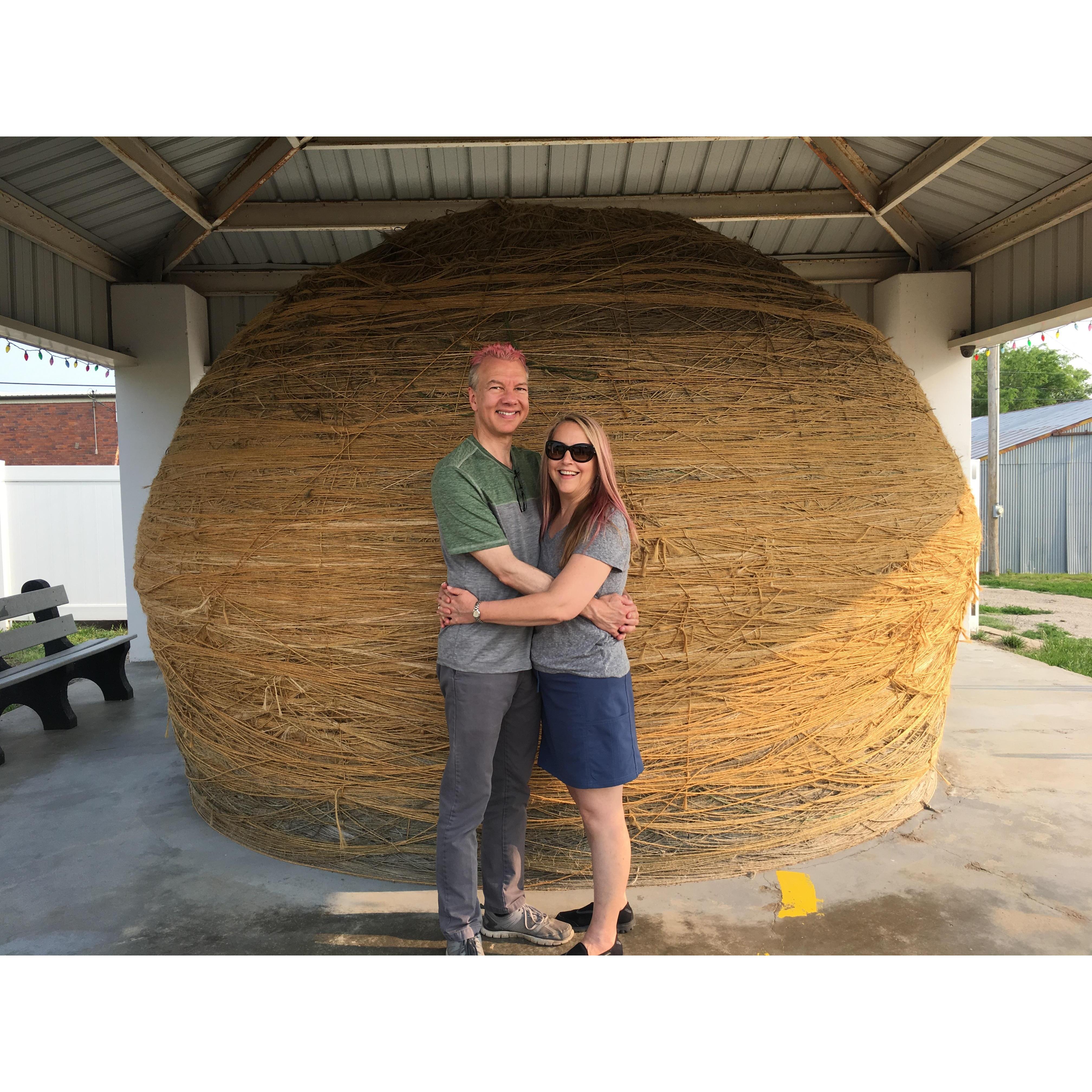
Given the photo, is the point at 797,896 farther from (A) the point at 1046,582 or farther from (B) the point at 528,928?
(A) the point at 1046,582

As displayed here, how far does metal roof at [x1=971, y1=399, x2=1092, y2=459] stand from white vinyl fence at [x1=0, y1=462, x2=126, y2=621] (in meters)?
14.8

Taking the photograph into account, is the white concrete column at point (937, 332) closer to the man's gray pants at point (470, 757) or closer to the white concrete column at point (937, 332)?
the white concrete column at point (937, 332)

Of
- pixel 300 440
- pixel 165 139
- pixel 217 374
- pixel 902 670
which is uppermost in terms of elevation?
pixel 165 139

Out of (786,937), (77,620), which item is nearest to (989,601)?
(786,937)

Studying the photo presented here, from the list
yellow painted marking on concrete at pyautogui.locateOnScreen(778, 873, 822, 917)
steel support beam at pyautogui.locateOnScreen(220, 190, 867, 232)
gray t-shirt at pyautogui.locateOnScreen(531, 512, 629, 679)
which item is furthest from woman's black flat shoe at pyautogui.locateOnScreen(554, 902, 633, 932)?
steel support beam at pyautogui.locateOnScreen(220, 190, 867, 232)

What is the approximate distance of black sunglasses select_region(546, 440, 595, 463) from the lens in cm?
230

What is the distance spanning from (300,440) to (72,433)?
17.4m

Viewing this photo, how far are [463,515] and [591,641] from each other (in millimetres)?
532

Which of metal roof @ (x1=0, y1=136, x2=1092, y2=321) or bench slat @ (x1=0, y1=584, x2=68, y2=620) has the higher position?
metal roof @ (x1=0, y1=136, x2=1092, y2=321)

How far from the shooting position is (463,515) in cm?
232

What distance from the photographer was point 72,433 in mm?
17641

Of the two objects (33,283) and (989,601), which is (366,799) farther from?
(989,601)

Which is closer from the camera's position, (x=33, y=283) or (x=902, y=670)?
(x=902, y=670)

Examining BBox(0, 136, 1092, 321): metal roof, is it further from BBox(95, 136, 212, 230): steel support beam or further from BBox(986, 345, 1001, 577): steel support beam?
BBox(986, 345, 1001, 577): steel support beam
